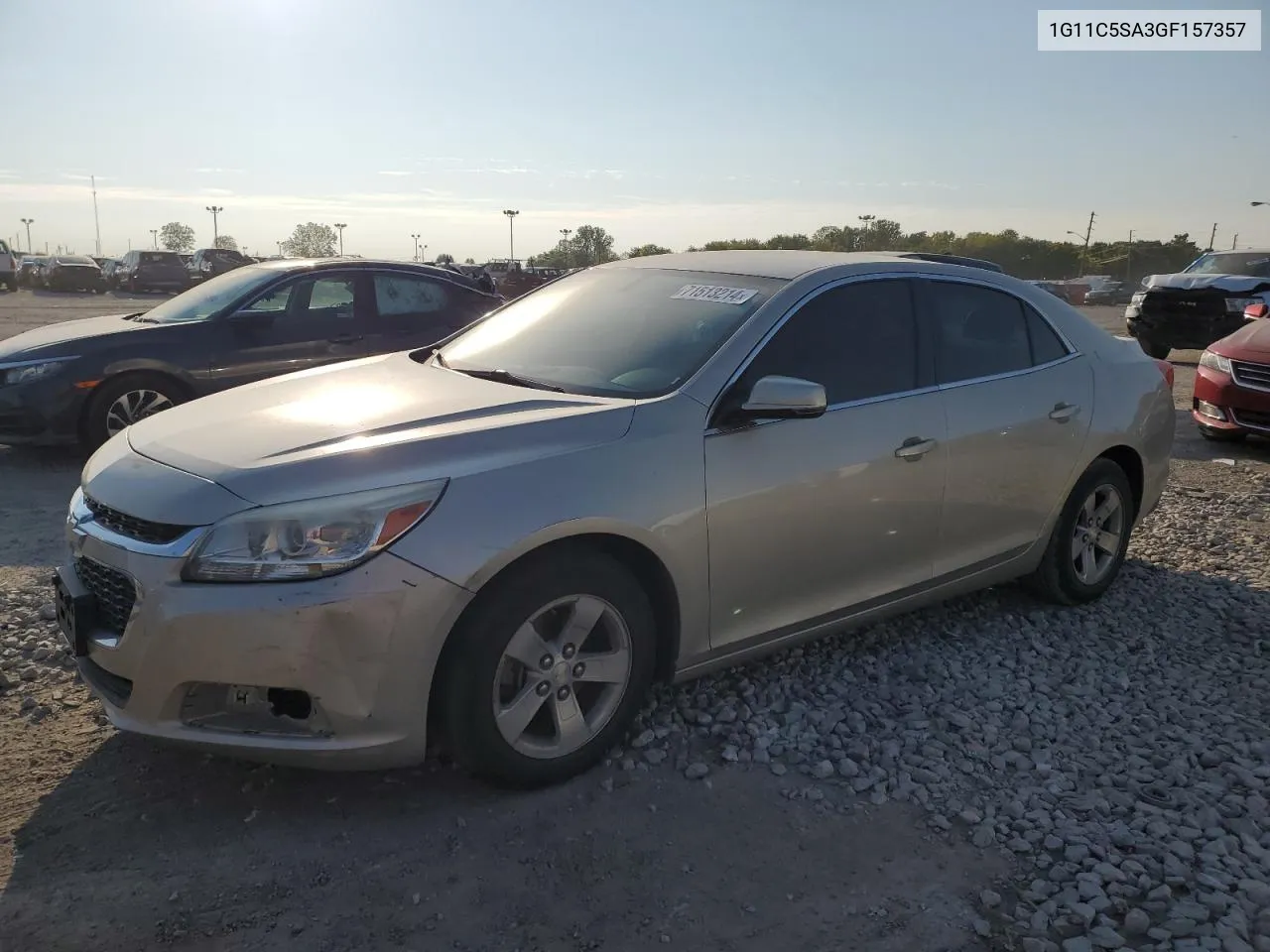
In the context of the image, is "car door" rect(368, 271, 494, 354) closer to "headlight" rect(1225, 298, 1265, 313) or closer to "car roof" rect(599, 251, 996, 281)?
"car roof" rect(599, 251, 996, 281)

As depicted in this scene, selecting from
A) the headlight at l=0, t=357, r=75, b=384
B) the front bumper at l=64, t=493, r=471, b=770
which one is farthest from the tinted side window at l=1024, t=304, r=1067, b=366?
the headlight at l=0, t=357, r=75, b=384

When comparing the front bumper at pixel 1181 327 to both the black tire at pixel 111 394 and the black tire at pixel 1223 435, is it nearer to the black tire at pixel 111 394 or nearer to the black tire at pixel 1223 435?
the black tire at pixel 1223 435

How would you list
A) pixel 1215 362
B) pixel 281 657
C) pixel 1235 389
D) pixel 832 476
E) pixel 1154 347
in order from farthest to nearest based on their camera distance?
pixel 1154 347
pixel 1215 362
pixel 1235 389
pixel 832 476
pixel 281 657

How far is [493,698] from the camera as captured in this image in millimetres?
2943

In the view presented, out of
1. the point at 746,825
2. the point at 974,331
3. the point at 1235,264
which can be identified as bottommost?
the point at 746,825

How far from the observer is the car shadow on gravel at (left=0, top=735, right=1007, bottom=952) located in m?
2.55

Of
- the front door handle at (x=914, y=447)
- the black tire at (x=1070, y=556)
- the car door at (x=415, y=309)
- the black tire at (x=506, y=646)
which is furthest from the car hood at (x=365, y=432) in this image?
the car door at (x=415, y=309)

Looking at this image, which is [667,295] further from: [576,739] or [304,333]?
[304,333]

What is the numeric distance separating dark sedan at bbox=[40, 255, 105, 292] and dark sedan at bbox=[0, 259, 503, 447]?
122 ft

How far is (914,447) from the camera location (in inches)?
153

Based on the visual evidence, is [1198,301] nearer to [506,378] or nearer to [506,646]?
[506,378]

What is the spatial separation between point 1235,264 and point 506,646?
15866 millimetres

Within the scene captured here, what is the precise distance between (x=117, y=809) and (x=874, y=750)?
93.7 inches

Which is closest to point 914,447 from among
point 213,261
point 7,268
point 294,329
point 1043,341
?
point 1043,341
